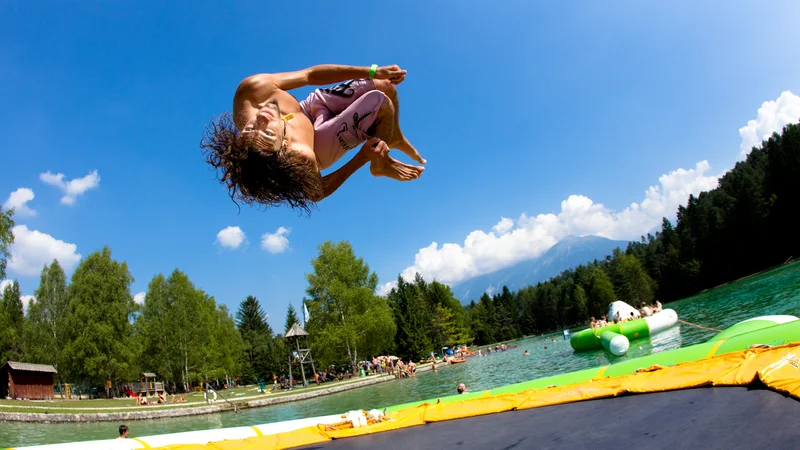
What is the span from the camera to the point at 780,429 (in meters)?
1.54

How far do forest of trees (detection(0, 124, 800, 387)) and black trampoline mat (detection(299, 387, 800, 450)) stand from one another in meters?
23.4

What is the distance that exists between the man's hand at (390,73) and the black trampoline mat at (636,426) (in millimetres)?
2176

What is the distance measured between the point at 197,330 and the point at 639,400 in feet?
131

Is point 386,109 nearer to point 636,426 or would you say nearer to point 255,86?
point 255,86

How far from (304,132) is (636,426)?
2238mm

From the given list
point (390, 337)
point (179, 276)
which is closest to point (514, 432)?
point (390, 337)

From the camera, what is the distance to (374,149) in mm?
2760

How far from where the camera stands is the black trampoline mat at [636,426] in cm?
159

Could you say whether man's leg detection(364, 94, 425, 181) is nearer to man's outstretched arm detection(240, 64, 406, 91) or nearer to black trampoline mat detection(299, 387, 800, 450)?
man's outstretched arm detection(240, 64, 406, 91)

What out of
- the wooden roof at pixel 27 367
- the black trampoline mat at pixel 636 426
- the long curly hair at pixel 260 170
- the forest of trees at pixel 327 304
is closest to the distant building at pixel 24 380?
the wooden roof at pixel 27 367

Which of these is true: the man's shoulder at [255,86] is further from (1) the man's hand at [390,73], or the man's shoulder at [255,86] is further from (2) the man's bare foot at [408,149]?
(2) the man's bare foot at [408,149]

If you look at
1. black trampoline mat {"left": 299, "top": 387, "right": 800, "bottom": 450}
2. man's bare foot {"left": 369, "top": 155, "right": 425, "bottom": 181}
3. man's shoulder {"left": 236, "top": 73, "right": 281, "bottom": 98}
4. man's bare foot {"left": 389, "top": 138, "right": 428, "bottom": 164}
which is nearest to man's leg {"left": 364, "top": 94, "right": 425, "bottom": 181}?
man's bare foot {"left": 369, "top": 155, "right": 425, "bottom": 181}

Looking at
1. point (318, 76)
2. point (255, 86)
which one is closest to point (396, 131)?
point (318, 76)

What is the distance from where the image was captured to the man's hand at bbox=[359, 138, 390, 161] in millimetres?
2758
